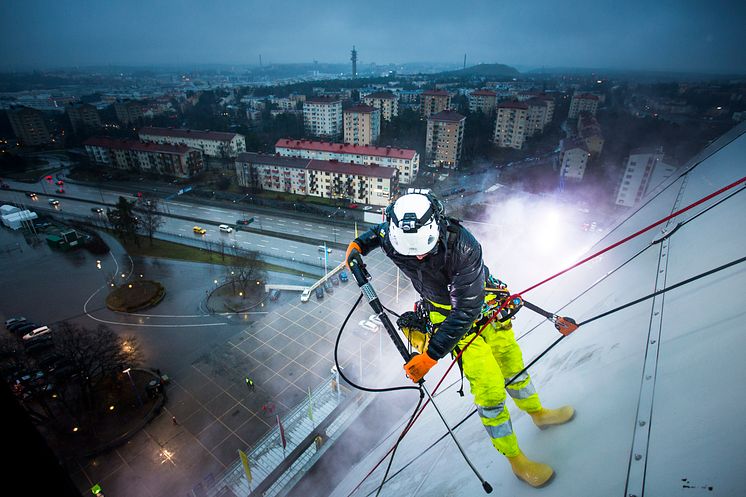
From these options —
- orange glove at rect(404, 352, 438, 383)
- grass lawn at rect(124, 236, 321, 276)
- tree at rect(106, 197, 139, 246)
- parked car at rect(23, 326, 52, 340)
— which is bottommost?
grass lawn at rect(124, 236, 321, 276)

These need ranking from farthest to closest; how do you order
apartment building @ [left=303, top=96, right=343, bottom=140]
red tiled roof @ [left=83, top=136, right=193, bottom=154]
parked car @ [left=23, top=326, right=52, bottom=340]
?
apartment building @ [left=303, top=96, right=343, bottom=140]
red tiled roof @ [left=83, top=136, right=193, bottom=154]
parked car @ [left=23, top=326, right=52, bottom=340]

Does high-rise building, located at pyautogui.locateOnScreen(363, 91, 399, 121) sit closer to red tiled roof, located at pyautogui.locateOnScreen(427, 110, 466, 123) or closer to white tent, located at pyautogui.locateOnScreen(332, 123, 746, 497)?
red tiled roof, located at pyautogui.locateOnScreen(427, 110, 466, 123)

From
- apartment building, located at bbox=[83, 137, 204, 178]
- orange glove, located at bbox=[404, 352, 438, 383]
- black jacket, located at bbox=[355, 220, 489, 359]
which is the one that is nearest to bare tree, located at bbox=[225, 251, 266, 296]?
black jacket, located at bbox=[355, 220, 489, 359]

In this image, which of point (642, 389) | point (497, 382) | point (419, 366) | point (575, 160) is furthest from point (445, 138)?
point (642, 389)

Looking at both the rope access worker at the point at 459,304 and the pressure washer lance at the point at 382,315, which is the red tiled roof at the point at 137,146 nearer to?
the pressure washer lance at the point at 382,315

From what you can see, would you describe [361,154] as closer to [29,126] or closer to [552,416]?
[552,416]

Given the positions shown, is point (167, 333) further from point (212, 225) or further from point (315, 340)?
point (212, 225)

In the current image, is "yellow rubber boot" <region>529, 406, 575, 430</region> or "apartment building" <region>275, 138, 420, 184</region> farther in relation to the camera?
"apartment building" <region>275, 138, 420, 184</region>

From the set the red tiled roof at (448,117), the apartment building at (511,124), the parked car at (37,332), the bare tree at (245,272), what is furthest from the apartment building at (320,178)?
the apartment building at (511,124)

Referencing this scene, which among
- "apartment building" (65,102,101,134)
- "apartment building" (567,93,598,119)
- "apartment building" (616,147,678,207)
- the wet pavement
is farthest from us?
"apartment building" (65,102,101,134)
